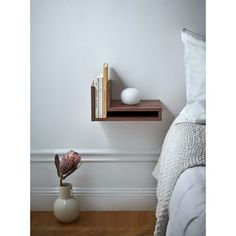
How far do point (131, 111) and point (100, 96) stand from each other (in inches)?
9.7

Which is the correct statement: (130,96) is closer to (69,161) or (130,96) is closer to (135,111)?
(135,111)

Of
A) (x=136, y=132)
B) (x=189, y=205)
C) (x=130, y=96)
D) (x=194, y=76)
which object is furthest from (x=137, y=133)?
(x=189, y=205)

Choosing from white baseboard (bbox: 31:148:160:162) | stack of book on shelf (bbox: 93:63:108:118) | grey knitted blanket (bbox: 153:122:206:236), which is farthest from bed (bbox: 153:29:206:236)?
stack of book on shelf (bbox: 93:63:108:118)

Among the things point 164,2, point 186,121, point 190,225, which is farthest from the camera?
point 164,2

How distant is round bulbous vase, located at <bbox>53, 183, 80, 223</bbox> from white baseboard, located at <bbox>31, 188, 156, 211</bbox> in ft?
0.78

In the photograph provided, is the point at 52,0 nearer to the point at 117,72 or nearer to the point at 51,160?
the point at 117,72

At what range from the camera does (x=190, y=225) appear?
1671 mm

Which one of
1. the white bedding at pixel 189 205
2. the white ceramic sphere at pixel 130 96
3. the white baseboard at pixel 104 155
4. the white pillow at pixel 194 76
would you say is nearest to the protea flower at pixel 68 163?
the white baseboard at pixel 104 155

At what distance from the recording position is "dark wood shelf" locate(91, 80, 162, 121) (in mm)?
2754

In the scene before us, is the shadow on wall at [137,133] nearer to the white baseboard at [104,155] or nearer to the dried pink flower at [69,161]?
the white baseboard at [104,155]

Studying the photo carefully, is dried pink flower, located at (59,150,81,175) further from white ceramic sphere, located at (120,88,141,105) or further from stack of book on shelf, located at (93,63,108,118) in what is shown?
white ceramic sphere, located at (120,88,141,105)

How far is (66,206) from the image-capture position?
2795mm
